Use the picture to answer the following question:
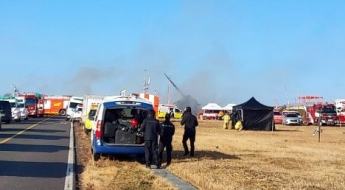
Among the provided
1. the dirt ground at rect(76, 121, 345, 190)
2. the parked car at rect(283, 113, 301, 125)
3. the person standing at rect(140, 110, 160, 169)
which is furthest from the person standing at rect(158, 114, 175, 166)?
the parked car at rect(283, 113, 301, 125)

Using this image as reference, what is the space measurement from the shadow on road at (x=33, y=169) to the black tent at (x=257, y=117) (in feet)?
105

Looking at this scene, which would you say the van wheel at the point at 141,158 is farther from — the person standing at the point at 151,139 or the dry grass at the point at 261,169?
the person standing at the point at 151,139

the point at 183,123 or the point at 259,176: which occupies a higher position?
the point at 183,123

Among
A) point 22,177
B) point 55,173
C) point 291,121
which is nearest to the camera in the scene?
point 22,177

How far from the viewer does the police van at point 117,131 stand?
1811 cm

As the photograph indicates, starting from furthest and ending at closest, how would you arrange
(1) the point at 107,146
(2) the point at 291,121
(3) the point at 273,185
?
1. (2) the point at 291,121
2. (1) the point at 107,146
3. (3) the point at 273,185

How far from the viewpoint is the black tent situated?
4869cm

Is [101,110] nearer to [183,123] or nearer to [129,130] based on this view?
[129,130]

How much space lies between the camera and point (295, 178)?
14.7 metres

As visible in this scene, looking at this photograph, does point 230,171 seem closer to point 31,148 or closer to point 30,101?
point 31,148

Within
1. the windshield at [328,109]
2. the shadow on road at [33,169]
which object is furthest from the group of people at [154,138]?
the windshield at [328,109]

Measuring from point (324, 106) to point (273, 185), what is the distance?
5422 centimetres

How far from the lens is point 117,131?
18750 millimetres

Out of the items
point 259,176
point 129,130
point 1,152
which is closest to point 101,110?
point 129,130
